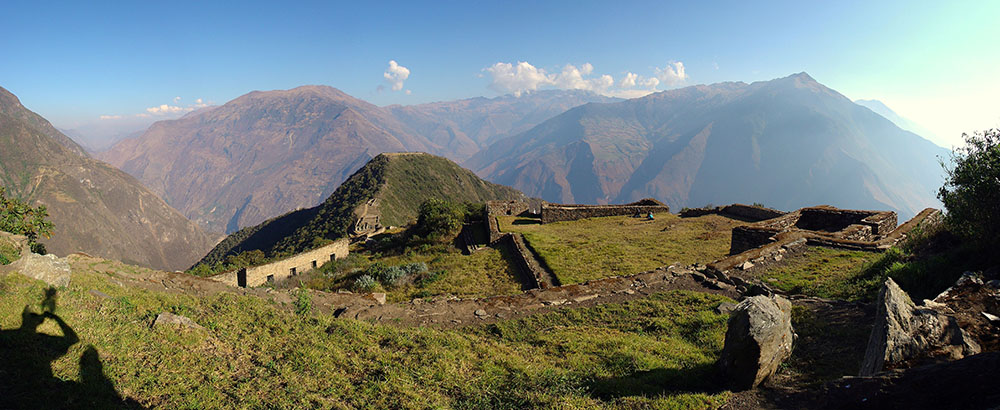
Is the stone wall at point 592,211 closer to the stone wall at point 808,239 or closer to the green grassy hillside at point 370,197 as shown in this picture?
the stone wall at point 808,239

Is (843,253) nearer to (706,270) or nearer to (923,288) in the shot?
(706,270)

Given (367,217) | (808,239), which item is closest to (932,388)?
(808,239)

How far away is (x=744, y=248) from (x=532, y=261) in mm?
8602

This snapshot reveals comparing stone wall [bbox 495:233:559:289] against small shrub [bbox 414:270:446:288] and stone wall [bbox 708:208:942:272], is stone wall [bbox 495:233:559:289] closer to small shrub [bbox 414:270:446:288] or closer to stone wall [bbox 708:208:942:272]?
small shrub [bbox 414:270:446:288]

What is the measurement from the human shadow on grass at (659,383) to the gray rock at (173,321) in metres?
6.82

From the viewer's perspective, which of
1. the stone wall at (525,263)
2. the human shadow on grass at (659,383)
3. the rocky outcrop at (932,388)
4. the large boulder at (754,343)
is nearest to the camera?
the rocky outcrop at (932,388)

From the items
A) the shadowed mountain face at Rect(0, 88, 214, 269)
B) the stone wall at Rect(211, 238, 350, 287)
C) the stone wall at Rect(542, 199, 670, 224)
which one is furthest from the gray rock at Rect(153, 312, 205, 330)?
the shadowed mountain face at Rect(0, 88, 214, 269)

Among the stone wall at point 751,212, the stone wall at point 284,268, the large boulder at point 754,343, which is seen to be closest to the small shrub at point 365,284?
the stone wall at point 284,268

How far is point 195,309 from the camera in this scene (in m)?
7.52

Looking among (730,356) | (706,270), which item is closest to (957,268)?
(706,270)

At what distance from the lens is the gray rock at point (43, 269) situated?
6.73 metres

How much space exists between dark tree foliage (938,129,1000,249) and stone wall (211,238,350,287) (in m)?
Result: 24.1

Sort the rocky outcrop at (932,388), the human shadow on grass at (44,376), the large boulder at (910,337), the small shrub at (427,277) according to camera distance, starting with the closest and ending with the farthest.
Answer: the rocky outcrop at (932,388) → the human shadow on grass at (44,376) → the large boulder at (910,337) → the small shrub at (427,277)

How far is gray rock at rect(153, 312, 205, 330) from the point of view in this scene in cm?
641
